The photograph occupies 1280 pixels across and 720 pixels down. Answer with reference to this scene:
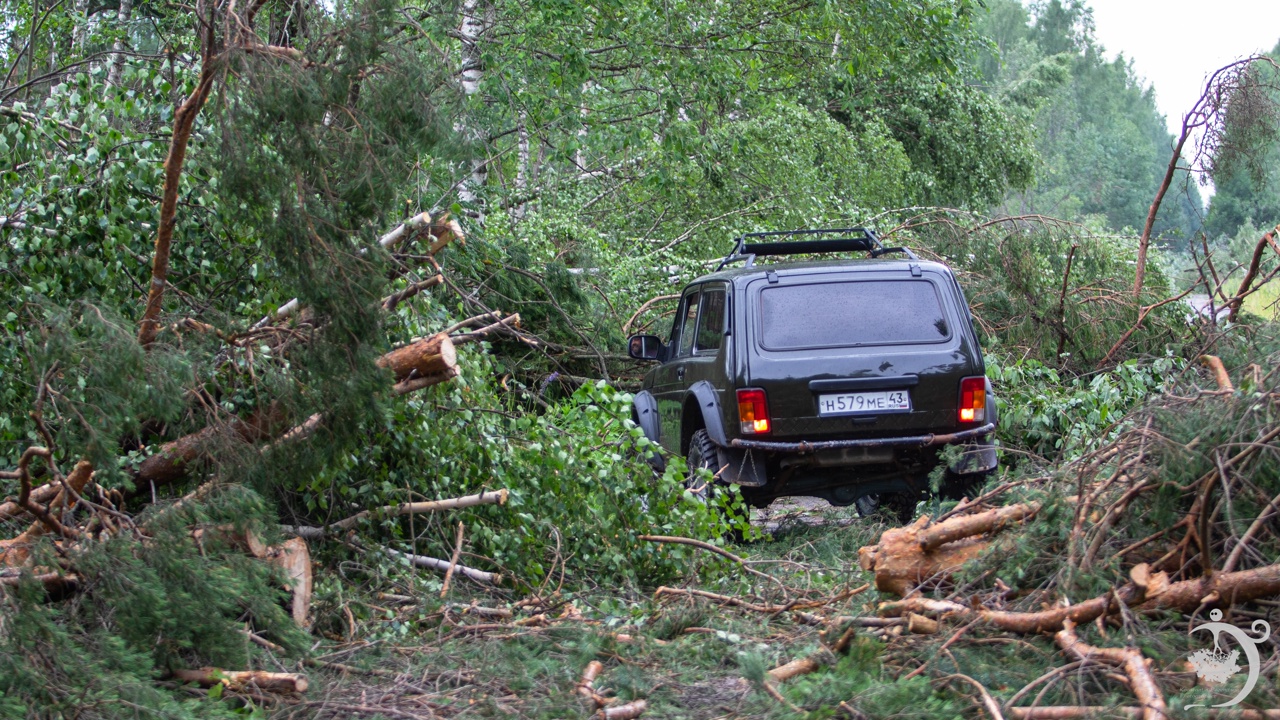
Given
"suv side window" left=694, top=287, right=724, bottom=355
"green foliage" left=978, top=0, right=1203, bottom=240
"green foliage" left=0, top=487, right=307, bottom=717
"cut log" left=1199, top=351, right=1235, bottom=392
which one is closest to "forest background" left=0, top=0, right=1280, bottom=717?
"green foliage" left=0, top=487, right=307, bottom=717

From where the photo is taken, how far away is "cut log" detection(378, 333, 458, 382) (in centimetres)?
519

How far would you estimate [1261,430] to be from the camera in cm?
399

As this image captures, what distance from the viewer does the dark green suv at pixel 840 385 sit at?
6.89m

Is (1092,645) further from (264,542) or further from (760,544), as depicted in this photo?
(760,544)

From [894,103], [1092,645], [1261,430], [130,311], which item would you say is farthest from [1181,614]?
[894,103]

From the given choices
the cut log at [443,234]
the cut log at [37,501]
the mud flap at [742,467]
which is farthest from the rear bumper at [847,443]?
the cut log at [37,501]

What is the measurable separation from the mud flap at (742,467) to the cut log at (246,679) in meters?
3.31

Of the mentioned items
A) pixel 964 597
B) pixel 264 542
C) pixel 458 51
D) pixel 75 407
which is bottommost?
pixel 964 597

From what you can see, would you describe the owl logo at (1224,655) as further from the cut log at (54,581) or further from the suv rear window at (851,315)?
the cut log at (54,581)

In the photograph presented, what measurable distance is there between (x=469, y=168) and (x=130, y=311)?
1748 millimetres

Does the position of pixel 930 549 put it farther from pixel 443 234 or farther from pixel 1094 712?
pixel 443 234

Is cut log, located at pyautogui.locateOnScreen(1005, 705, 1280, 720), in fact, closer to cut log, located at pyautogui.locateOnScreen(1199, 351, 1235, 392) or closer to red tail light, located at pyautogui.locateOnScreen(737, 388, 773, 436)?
cut log, located at pyautogui.locateOnScreen(1199, 351, 1235, 392)

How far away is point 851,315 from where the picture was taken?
7180 millimetres

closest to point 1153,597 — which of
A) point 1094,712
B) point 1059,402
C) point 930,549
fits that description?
point 1094,712
